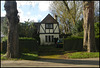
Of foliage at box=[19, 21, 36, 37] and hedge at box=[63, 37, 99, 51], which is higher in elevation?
foliage at box=[19, 21, 36, 37]

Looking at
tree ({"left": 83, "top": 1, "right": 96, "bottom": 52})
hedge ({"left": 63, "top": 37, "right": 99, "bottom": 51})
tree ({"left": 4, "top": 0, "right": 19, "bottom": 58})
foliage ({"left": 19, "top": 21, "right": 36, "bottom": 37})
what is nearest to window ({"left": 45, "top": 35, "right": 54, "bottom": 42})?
foliage ({"left": 19, "top": 21, "right": 36, "bottom": 37})

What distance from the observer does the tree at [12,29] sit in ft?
35.6

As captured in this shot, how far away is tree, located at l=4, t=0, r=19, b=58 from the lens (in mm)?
10859

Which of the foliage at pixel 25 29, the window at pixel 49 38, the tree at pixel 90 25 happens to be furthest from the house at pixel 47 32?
the tree at pixel 90 25

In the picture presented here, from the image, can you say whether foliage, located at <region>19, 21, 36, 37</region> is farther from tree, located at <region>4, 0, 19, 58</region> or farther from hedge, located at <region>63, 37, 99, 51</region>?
tree, located at <region>4, 0, 19, 58</region>

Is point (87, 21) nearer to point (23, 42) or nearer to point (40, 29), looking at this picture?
point (23, 42)

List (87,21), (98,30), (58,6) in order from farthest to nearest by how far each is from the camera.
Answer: (58,6)
(98,30)
(87,21)

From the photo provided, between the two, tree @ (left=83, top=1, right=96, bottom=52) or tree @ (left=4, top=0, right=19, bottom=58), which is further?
tree @ (left=83, top=1, right=96, bottom=52)

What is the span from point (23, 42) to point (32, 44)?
3.83ft

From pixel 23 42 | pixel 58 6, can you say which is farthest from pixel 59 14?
pixel 23 42

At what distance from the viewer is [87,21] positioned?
13688mm

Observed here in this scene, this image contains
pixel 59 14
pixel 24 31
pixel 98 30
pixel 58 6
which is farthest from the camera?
pixel 59 14

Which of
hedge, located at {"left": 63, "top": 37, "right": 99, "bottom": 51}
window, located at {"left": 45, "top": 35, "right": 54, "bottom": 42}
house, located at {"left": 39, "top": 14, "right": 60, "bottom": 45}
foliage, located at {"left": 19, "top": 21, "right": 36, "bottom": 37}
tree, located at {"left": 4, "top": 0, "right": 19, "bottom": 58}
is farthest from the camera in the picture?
window, located at {"left": 45, "top": 35, "right": 54, "bottom": 42}

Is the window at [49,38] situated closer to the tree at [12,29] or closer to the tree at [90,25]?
the tree at [90,25]
